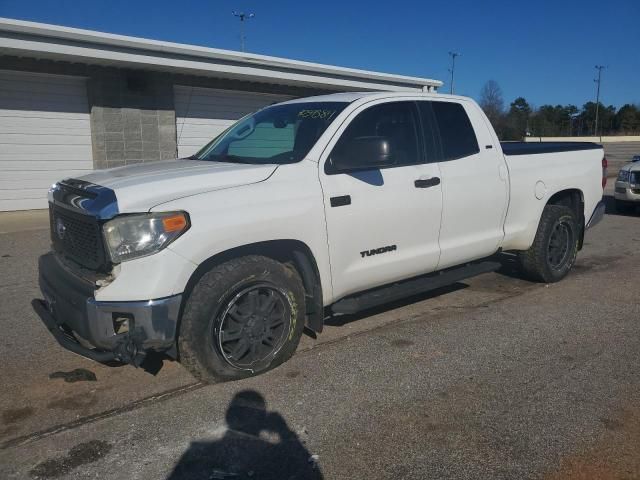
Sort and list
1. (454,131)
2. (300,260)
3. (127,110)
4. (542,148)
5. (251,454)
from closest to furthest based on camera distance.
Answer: (251,454), (300,260), (454,131), (542,148), (127,110)

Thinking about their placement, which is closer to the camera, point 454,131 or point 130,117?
point 454,131

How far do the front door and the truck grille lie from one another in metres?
1.51

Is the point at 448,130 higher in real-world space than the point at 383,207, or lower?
higher

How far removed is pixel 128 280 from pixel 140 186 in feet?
1.92

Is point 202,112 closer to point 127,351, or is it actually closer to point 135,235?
point 135,235

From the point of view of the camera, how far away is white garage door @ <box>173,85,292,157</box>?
13.2 meters

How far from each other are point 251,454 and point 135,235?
1380 millimetres

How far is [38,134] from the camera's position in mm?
11336

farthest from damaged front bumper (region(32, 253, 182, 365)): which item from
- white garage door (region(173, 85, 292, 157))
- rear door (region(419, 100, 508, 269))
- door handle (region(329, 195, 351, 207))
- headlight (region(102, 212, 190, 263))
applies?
white garage door (region(173, 85, 292, 157))

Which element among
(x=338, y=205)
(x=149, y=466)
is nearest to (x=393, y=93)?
(x=338, y=205)

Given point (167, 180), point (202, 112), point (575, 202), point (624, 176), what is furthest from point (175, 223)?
point (624, 176)

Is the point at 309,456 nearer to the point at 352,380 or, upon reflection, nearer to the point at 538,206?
the point at 352,380

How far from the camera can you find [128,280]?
314 centimetres

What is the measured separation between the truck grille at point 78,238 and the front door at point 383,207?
151cm
